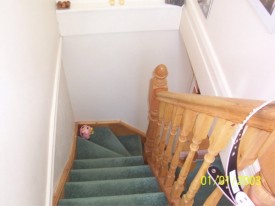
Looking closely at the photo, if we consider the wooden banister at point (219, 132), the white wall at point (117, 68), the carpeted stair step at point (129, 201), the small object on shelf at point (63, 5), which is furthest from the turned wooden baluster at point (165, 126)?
the small object on shelf at point (63, 5)

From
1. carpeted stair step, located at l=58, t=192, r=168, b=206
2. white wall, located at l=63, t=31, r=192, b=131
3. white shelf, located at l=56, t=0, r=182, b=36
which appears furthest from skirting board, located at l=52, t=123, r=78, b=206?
Answer: white shelf, located at l=56, t=0, r=182, b=36

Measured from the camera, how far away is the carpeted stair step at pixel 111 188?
85.2 inches

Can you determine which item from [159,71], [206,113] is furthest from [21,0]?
[206,113]

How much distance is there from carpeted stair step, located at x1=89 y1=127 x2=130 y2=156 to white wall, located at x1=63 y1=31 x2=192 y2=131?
0.74ft

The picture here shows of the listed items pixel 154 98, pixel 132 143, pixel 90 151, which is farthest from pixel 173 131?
pixel 132 143

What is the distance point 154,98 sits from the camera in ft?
6.73

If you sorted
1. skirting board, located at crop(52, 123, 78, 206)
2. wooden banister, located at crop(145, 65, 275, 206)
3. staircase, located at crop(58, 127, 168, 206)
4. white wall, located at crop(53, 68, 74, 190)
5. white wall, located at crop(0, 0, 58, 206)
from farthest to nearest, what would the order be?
white wall, located at crop(53, 68, 74, 190) < skirting board, located at crop(52, 123, 78, 206) < staircase, located at crop(58, 127, 168, 206) < white wall, located at crop(0, 0, 58, 206) < wooden banister, located at crop(145, 65, 275, 206)

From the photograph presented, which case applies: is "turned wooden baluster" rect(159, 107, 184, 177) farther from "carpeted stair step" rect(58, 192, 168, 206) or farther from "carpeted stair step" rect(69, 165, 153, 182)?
"carpeted stair step" rect(69, 165, 153, 182)

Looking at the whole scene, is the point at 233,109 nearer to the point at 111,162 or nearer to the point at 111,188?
the point at 111,188

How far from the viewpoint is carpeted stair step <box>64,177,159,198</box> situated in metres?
2.16

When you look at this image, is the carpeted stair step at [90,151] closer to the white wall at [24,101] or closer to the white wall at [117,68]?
the white wall at [117,68]

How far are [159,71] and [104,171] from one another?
116cm

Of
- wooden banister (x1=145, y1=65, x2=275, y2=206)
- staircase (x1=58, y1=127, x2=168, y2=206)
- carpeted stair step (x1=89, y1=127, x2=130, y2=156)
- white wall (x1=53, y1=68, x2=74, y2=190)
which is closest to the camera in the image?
wooden banister (x1=145, y1=65, x2=275, y2=206)

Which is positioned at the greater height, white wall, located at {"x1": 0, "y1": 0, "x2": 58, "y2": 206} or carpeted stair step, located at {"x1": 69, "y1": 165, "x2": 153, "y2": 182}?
white wall, located at {"x1": 0, "y1": 0, "x2": 58, "y2": 206}
